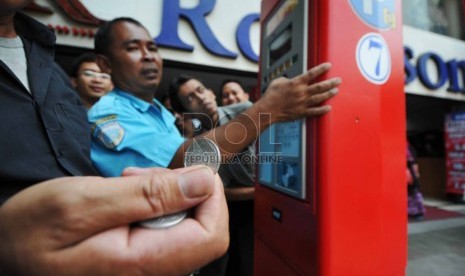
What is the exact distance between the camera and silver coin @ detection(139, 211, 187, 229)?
1.25ft

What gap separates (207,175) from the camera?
43 cm

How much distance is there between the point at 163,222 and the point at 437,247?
374 centimetres

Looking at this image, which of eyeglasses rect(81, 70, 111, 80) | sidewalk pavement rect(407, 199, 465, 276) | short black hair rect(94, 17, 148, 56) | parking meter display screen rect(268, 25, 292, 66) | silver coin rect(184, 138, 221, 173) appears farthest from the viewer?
sidewalk pavement rect(407, 199, 465, 276)

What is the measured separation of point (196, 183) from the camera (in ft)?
1.33

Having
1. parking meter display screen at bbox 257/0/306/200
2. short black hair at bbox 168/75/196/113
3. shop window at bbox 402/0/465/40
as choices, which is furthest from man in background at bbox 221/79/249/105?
shop window at bbox 402/0/465/40

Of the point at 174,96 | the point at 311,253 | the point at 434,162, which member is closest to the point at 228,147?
the point at 311,253

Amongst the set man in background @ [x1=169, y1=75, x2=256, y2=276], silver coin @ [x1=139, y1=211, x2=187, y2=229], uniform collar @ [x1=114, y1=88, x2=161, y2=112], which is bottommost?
man in background @ [x1=169, y1=75, x2=256, y2=276]

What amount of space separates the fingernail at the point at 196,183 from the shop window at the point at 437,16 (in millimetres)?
7115

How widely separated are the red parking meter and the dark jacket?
2.57 feet

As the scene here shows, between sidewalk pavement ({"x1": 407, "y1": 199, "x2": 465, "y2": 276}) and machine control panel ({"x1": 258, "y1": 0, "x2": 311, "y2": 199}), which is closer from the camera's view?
machine control panel ({"x1": 258, "y1": 0, "x2": 311, "y2": 199})

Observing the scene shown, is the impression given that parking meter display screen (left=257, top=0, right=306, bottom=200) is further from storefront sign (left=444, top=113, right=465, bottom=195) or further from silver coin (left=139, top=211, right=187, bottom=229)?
storefront sign (left=444, top=113, right=465, bottom=195)

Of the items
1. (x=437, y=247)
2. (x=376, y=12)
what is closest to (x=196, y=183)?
(x=376, y=12)

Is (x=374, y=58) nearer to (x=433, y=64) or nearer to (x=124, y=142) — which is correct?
(x=124, y=142)

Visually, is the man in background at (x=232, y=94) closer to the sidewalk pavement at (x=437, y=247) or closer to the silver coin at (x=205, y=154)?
the silver coin at (x=205, y=154)
